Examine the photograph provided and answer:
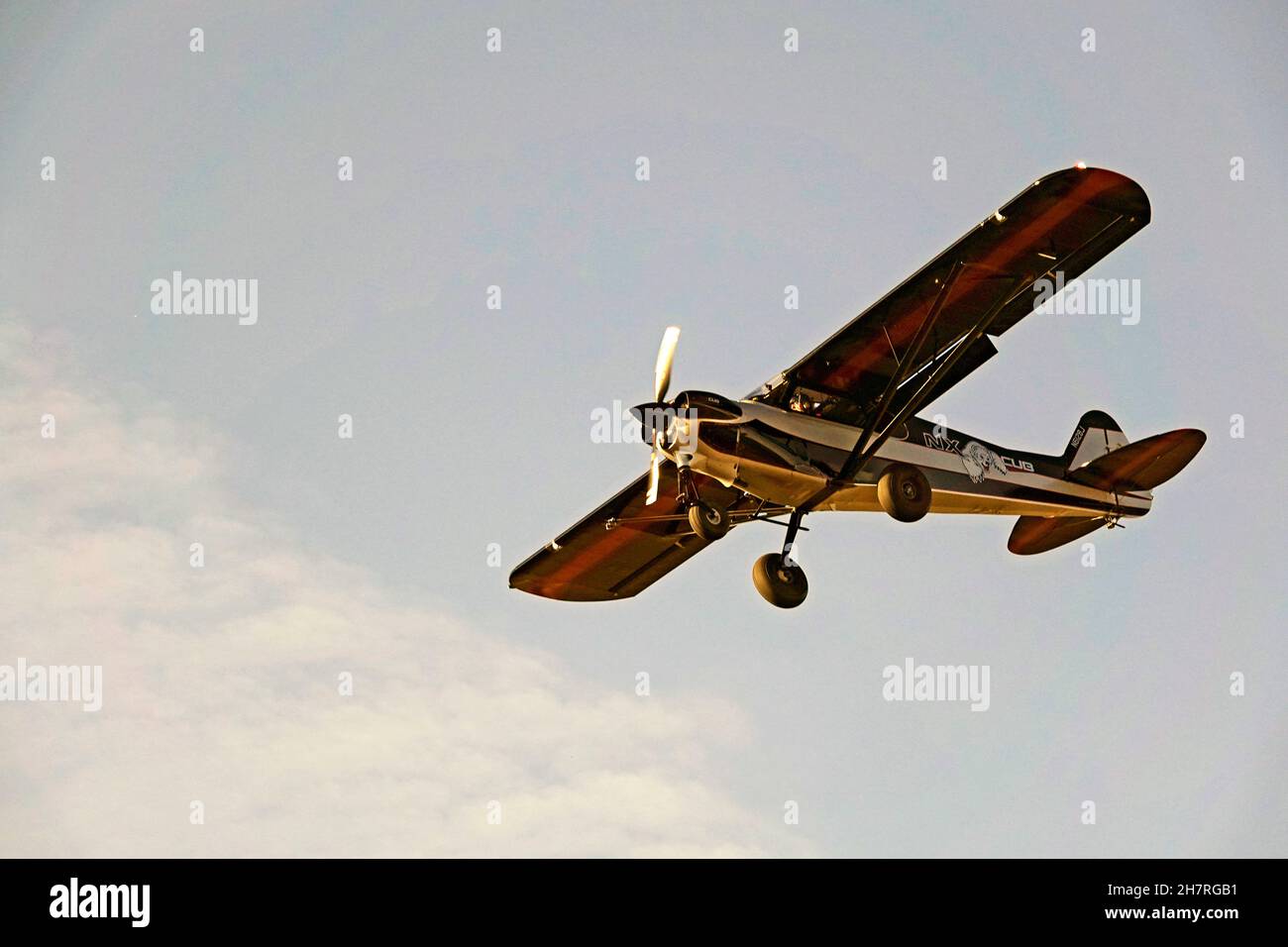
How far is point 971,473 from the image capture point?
65.0 feet

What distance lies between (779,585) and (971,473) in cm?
325

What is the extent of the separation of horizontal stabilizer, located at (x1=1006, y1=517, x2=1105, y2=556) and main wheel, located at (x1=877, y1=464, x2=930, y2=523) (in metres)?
3.84

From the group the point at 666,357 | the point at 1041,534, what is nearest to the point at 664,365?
the point at 666,357

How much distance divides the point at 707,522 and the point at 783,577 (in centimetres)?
→ 135

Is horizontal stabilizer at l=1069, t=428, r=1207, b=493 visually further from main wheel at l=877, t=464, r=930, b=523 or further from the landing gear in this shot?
the landing gear

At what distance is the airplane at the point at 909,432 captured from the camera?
1741 cm

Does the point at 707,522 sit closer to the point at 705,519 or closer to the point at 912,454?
the point at 705,519

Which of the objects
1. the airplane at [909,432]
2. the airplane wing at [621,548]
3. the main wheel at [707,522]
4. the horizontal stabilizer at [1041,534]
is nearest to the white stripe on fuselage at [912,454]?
the airplane at [909,432]

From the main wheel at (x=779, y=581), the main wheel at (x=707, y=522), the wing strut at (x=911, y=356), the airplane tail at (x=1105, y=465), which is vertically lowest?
the main wheel at (x=779, y=581)

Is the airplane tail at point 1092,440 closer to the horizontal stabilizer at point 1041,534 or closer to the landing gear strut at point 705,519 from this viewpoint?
the horizontal stabilizer at point 1041,534

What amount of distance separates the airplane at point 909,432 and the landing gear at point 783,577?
0.02m

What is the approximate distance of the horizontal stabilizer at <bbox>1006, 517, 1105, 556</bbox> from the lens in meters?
21.4

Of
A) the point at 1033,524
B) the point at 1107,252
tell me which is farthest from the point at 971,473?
the point at 1107,252

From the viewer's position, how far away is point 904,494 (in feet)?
59.3
